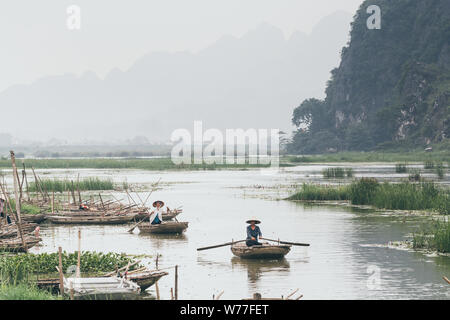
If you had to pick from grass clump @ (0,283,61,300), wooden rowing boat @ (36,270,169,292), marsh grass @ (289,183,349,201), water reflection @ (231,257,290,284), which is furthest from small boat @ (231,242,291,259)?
marsh grass @ (289,183,349,201)

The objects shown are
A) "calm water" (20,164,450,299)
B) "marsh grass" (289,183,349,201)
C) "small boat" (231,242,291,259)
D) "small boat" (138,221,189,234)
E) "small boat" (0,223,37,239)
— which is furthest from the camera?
"marsh grass" (289,183,349,201)

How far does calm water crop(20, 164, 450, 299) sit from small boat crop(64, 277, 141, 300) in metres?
1.70

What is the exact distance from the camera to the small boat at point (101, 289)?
16.4 m

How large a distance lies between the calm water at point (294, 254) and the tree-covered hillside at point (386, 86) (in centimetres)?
9485

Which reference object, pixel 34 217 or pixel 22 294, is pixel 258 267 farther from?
pixel 34 217

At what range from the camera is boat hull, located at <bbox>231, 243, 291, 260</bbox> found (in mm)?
23031

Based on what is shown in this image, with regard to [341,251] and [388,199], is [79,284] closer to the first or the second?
[341,251]

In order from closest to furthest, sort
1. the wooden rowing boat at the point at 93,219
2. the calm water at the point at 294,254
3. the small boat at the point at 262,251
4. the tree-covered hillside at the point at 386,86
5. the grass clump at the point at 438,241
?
1. the calm water at the point at 294,254
2. the small boat at the point at 262,251
3. the grass clump at the point at 438,241
4. the wooden rowing boat at the point at 93,219
5. the tree-covered hillside at the point at 386,86

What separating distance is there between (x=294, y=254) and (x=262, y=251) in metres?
2.20

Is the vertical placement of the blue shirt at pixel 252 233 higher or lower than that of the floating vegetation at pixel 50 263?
higher

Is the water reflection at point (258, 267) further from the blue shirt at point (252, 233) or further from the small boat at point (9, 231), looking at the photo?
the small boat at point (9, 231)

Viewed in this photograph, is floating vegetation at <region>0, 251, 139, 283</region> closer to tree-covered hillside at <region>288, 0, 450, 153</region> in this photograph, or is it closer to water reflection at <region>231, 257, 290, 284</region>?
water reflection at <region>231, 257, 290, 284</region>

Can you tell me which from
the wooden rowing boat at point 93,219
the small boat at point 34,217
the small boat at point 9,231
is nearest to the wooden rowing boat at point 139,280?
the small boat at point 9,231
